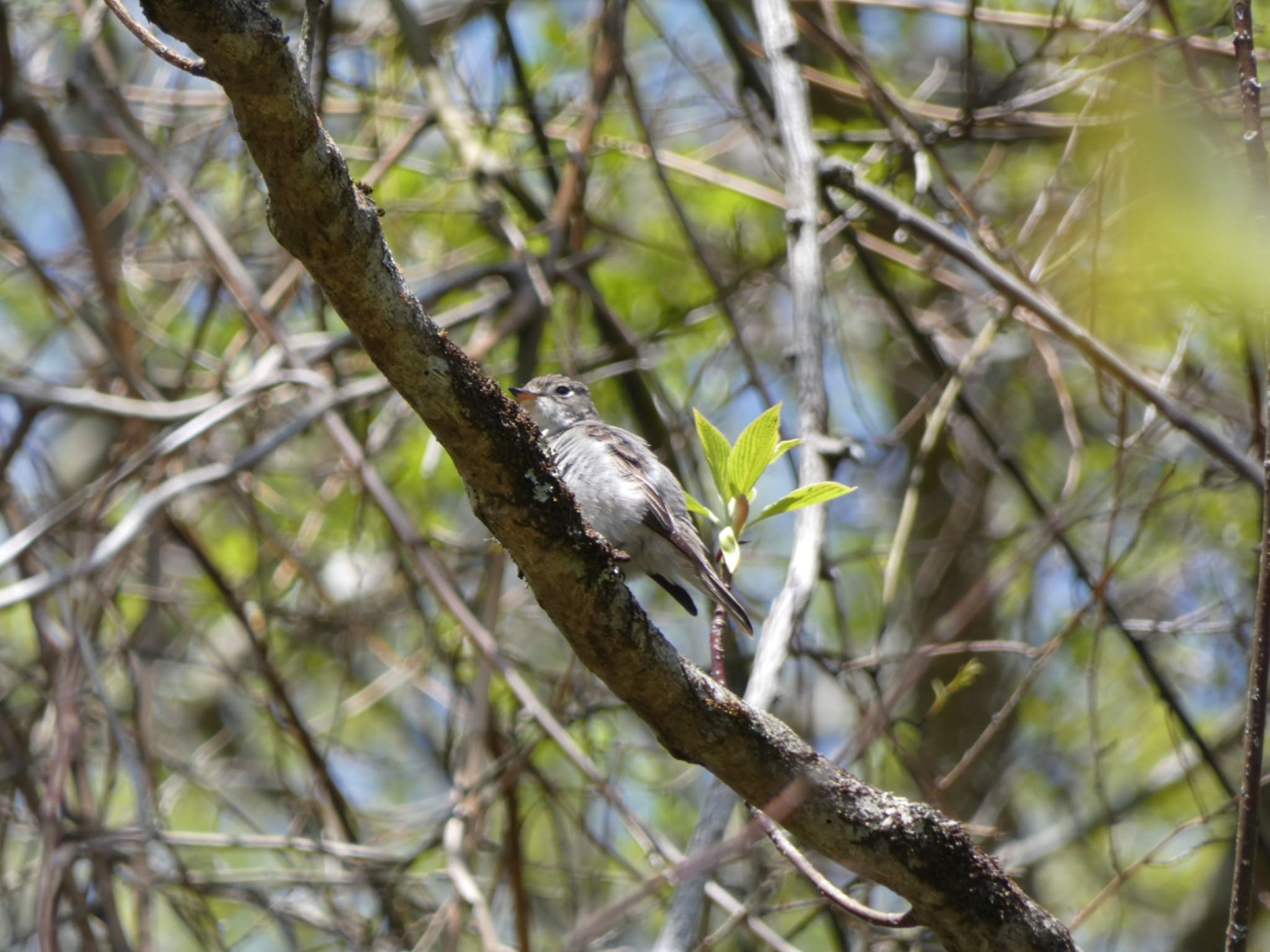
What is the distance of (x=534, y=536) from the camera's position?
214 cm

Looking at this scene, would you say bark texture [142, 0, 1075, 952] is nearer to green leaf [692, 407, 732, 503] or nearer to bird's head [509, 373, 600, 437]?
green leaf [692, 407, 732, 503]

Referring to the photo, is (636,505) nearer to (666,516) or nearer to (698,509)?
(666,516)

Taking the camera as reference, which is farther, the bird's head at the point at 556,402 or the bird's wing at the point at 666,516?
the bird's head at the point at 556,402

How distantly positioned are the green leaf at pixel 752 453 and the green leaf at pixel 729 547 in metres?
0.08

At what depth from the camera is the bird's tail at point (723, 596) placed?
3193mm

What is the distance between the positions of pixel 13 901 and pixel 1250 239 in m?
5.82

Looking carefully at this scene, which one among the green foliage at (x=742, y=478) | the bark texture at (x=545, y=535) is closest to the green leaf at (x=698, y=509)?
the green foliage at (x=742, y=478)

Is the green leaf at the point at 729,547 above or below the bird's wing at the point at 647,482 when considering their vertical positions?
below

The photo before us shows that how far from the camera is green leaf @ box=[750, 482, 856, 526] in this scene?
243 cm

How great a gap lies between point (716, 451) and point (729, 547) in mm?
212

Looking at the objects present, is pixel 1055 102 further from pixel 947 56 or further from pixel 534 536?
pixel 534 536

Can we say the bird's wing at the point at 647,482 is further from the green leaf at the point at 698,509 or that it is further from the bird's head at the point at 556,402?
the green leaf at the point at 698,509

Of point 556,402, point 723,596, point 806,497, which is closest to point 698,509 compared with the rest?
point 806,497

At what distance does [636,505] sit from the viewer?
380 centimetres
